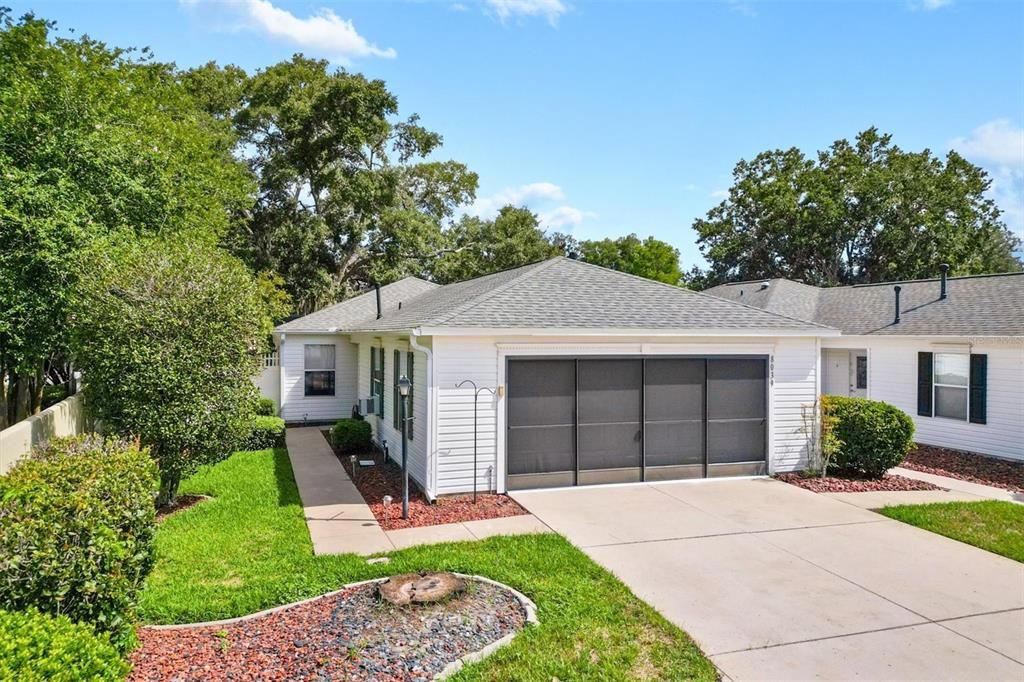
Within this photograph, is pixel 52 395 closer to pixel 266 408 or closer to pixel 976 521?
pixel 266 408

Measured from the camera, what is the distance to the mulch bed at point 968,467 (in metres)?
10.6

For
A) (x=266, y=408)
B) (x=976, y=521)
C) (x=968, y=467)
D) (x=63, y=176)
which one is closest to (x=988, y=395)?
(x=968, y=467)

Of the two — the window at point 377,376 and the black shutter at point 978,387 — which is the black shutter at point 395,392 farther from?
the black shutter at point 978,387

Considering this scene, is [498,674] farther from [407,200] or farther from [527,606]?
[407,200]

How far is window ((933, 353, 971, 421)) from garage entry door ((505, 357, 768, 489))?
18.0ft

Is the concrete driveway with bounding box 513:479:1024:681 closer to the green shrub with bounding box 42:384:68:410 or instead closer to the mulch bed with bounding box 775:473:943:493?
the mulch bed with bounding box 775:473:943:493

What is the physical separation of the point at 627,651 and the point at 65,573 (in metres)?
3.95

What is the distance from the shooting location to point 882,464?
411 inches

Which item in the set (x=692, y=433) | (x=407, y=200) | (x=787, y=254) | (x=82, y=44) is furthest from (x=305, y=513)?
(x=787, y=254)

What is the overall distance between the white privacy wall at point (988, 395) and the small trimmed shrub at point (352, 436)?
12.1 meters

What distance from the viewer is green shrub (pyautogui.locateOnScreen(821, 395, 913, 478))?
10.3m

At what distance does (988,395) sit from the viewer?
40.5 ft

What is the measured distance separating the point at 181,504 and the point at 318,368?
862cm

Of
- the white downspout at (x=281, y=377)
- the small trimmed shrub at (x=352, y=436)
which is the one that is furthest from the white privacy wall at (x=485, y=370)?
the white downspout at (x=281, y=377)
